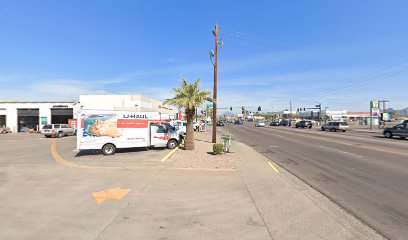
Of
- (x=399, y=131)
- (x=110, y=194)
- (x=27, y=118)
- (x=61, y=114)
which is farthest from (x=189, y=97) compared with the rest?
(x=27, y=118)

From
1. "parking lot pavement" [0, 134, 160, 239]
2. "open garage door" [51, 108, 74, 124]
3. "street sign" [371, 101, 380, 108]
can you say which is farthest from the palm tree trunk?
"street sign" [371, 101, 380, 108]

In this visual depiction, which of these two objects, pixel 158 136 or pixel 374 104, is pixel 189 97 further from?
pixel 374 104

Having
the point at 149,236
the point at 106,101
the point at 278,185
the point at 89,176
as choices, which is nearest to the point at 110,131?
the point at 89,176

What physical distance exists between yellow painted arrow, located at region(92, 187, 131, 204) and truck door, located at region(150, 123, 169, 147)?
390 inches

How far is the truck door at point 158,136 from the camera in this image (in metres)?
18.5

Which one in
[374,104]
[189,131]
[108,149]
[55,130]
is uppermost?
[374,104]

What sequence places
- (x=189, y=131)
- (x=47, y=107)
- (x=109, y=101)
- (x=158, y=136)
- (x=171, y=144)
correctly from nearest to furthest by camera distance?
(x=189, y=131) → (x=158, y=136) → (x=171, y=144) → (x=47, y=107) → (x=109, y=101)

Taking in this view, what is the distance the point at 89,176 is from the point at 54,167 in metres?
3.26

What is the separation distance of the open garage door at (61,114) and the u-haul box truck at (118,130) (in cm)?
4097

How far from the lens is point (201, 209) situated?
6801 mm

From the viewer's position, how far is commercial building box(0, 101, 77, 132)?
53.0 metres

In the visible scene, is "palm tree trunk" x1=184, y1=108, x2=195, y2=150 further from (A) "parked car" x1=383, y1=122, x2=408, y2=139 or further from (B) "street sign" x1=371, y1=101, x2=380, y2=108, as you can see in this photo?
(B) "street sign" x1=371, y1=101, x2=380, y2=108

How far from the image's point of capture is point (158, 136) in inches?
738

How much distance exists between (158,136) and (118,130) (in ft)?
8.78
